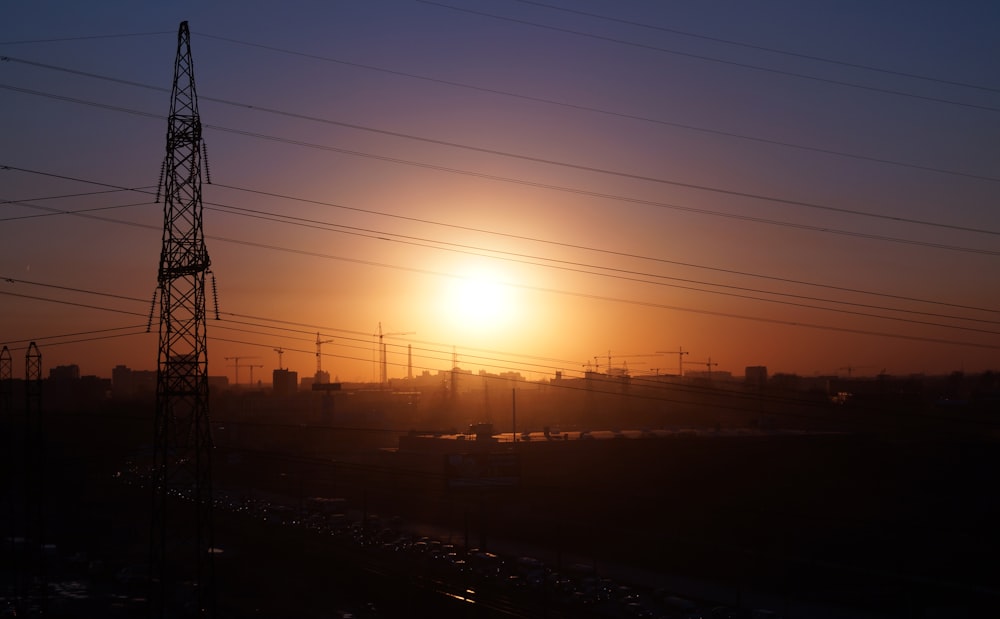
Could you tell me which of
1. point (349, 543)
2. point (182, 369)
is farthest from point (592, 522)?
point (182, 369)

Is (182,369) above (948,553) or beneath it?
above

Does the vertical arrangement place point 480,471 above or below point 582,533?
above

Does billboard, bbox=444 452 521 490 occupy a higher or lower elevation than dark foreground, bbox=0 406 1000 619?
higher

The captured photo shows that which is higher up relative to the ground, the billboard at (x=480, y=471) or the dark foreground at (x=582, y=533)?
the billboard at (x=480, y=471)

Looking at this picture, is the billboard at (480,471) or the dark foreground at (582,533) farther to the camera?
the billboard at (480,471)

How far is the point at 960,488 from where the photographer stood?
140 feet

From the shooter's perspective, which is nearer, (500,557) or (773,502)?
(500,557)

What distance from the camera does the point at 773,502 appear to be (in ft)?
136

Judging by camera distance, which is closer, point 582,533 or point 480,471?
point 582,533

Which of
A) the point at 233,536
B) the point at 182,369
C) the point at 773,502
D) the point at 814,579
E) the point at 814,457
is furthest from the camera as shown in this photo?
the point at 814,457

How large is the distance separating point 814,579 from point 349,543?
54.2 ft

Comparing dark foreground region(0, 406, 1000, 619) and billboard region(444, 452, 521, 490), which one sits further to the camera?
billboard region(444, 452, 521, 490)

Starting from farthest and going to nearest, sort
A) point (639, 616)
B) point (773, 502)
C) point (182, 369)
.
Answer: point (773, 502) → point (639, 616) → point (182, 369)

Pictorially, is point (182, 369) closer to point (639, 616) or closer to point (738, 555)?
point (639, 616)
